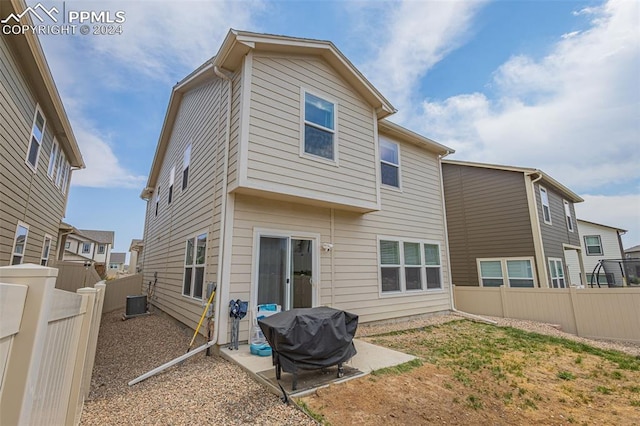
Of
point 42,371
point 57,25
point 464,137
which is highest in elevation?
point 464,137

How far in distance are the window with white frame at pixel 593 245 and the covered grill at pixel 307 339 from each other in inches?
1049

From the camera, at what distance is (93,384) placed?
430 cm

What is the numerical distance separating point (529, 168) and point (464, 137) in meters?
5.46

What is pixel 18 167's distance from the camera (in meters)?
6.82

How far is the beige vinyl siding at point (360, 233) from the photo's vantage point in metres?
5.93

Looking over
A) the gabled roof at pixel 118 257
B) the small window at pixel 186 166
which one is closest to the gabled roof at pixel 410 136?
the small window at pixel 186 166

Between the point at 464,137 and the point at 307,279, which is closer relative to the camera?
the point at 307,279

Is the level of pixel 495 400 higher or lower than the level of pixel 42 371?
lower

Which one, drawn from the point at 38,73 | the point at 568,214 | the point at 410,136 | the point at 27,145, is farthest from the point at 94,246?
Answer: the point at 568,214

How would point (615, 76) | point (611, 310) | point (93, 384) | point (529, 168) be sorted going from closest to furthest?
point (93, 384) → point (611, 310) → point (615, 76) → point (529, 168)

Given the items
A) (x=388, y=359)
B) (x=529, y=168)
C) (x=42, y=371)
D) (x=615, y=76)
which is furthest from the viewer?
(x=529, y=168)

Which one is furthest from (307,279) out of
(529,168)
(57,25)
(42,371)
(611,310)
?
(529,168)

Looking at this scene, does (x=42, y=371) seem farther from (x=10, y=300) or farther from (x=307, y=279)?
(x=307, y=279)

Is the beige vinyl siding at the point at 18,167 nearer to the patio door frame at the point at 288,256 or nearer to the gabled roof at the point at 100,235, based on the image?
the patio door frame at the point at 288,256
